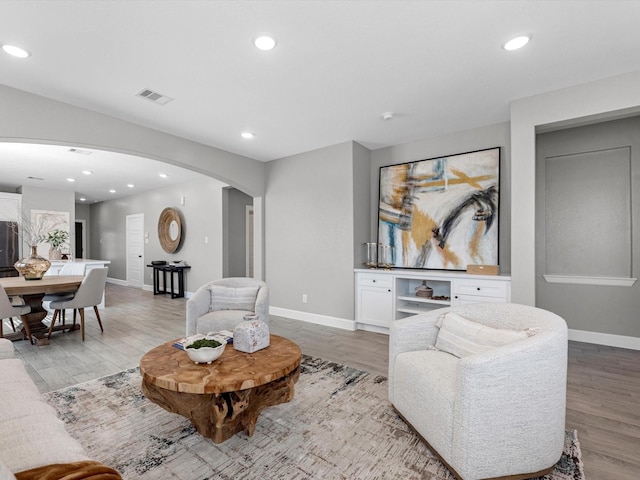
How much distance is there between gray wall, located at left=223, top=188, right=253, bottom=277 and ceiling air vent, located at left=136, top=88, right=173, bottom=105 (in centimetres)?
337

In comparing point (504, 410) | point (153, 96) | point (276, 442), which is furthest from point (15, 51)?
point (504, 410)

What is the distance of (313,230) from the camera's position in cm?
486

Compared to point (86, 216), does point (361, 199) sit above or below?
below

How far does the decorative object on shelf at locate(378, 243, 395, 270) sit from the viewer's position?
4520 mm

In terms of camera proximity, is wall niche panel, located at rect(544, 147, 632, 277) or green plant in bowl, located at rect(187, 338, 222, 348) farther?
wall niche panel, located at rect(544, 147, 632, 277)

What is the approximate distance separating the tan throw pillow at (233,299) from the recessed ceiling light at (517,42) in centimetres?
316

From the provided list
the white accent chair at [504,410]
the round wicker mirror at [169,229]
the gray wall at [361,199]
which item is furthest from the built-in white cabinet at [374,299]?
the round wicker mirror at [169,229]

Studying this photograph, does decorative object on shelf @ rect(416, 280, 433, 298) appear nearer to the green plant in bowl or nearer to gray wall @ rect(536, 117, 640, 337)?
gray wall @ rect(536, 117, 640, 337)

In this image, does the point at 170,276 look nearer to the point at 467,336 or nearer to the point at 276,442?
the point at 276,442

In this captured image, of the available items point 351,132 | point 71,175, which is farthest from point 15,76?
point 71,175

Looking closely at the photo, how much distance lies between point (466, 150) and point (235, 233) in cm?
477

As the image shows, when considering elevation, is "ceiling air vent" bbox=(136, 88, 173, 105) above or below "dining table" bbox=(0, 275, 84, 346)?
above

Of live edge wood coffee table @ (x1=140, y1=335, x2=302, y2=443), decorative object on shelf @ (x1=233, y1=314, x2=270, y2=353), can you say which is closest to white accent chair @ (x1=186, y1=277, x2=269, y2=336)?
decorative object on shelf @ (x1=233, y1=314, x2=270, y2=353)

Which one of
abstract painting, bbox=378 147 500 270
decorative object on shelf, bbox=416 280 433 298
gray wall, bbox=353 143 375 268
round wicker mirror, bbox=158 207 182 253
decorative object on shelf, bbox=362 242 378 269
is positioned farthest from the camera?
round wicker mirror, bbox=158 207 182 253
